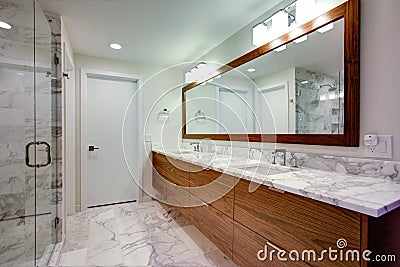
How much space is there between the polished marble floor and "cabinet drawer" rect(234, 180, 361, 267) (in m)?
0.81

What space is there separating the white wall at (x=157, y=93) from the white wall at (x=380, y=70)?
2701 mm

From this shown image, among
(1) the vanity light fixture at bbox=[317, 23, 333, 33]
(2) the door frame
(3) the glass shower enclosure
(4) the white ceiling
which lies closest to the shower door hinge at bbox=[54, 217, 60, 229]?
(3) the glass shower enclosure

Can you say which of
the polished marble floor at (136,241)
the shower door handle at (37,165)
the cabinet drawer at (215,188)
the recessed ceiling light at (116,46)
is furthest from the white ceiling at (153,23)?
the polished marble floor at (136,241)

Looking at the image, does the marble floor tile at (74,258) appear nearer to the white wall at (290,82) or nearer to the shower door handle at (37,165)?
the shower door handle at (37,165)

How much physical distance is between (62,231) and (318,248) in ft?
7.37

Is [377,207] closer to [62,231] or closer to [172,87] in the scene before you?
[62,231]

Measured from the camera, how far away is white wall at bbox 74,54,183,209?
3.39 metres

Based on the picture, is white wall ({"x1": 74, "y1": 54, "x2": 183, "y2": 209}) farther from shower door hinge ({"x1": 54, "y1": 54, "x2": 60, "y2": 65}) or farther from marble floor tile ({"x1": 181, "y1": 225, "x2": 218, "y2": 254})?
marble floor tile ({"x1": 181, "y1": 225, "x2": 218, "y2": 254})

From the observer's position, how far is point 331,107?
1455 mm

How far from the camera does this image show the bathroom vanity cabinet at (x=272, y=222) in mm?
856

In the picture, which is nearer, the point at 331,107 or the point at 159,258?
the point at 331,107

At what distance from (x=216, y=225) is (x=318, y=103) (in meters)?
1.15

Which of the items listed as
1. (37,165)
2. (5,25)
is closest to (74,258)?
(37,165)

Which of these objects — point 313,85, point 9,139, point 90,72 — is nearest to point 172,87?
point 90,72
